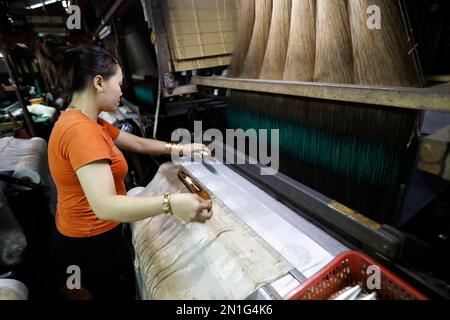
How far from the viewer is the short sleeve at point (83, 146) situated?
898mm

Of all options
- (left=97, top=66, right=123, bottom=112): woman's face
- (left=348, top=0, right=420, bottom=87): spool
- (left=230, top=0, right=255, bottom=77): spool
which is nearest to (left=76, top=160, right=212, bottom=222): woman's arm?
(left=97, top=66, right=123, bottom=112): woman's face

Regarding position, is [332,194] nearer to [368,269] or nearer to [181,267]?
[368,269]

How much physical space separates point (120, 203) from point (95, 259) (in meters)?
0.67

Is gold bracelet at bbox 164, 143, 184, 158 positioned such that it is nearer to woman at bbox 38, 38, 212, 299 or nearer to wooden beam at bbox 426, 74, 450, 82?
woman at bbox 38, 38, 212, 299

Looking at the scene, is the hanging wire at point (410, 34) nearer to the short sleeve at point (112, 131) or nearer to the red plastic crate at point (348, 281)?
the red plastic crate at point (348, 281)

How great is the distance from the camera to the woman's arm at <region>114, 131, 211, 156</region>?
1587 mm

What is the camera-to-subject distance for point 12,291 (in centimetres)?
114

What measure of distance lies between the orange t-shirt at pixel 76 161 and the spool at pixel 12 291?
11.9 inches

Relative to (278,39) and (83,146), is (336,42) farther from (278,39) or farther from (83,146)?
(83,146)

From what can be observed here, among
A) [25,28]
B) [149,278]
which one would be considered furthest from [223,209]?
[25,28]

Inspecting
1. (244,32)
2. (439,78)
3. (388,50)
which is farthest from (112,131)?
(439,78)

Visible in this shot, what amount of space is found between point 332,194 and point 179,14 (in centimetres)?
167
